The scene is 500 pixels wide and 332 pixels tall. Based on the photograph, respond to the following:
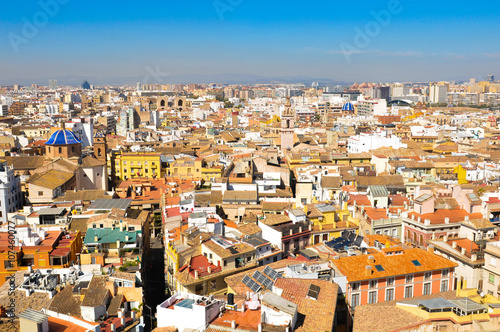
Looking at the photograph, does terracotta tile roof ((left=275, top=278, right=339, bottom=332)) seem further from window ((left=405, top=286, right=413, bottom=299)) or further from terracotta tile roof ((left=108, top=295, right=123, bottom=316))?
terracotta tile roof ((left=108, top=295, right=123, bottom=316))

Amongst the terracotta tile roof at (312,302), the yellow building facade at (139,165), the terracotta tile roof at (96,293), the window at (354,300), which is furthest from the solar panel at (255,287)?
the yellow building facade at (139,165)

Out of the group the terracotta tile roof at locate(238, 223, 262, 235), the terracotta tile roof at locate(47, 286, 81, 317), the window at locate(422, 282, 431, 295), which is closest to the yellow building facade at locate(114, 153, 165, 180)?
the terracotta tile roof at locate(238, 223, 262, 235)

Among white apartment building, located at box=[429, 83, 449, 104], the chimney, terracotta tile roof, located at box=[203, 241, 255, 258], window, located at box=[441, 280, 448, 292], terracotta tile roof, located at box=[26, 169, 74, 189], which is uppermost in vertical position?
white apartment building, located at box=[429, 83, 449, 104]

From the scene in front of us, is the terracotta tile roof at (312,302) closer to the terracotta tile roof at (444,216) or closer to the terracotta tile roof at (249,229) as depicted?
the terracotta tile roof at (249,229)

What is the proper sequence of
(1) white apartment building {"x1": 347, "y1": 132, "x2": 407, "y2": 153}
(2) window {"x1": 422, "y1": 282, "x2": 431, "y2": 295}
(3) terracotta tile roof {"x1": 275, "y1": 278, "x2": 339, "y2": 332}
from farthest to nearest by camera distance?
(1) white apartment building {"x1": 347, "y1": 132, "x2": 407, "y2": 153} < (2) window {"x1": 422, "y1": 282, "x2": 431, "y2": 295} < (3) terracotta tile roof {"x1": 275, "y1": 278, "x2": 339, "y2": 332}

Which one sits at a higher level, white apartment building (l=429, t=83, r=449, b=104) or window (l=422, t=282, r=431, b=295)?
white apartment building (l=429, t=83, r=449, b=104)

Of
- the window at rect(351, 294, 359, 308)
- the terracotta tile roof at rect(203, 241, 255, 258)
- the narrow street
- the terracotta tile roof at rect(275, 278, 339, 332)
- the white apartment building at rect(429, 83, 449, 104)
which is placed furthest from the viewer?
the white apartment building at rect(429, 83, 449, 104)

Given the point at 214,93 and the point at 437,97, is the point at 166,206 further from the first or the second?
the point at 214,93
